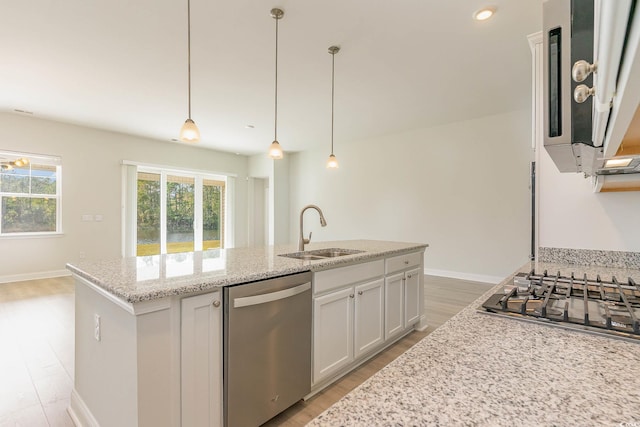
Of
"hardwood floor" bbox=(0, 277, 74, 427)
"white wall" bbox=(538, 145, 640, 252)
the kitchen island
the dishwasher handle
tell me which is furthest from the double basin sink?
"hardwood floor" bbox=(0, 277, 74, 427)

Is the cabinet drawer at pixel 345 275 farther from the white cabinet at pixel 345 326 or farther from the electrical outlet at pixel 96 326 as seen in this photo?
the electrical outlet at pixel 96 326

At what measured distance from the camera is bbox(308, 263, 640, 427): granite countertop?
1.60 ft

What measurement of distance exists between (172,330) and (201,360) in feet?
0.67

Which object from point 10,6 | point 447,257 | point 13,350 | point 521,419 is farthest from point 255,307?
point 447,257

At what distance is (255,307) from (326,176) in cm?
602

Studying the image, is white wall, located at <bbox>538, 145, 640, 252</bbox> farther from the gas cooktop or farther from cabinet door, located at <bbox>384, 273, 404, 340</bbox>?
cabinet door, located at <bbox>384, 273, 404, 340</bbox>

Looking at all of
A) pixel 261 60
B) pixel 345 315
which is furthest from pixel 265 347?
pixel 261 60

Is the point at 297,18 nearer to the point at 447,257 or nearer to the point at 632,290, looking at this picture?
the point at 632,290

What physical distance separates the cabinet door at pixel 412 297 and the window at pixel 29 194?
20.3 ft

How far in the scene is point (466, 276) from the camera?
5305 mm

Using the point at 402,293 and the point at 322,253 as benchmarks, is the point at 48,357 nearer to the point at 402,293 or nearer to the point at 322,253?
the point at 322,253

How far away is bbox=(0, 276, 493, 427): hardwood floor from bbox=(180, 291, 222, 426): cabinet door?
496 millimetres

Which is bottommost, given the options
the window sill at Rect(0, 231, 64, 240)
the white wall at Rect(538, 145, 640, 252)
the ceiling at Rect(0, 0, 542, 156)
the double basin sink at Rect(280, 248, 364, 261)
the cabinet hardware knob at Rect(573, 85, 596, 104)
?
the window sill at Rect(0, 231, 64, 240)

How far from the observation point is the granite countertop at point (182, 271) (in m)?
1.23
